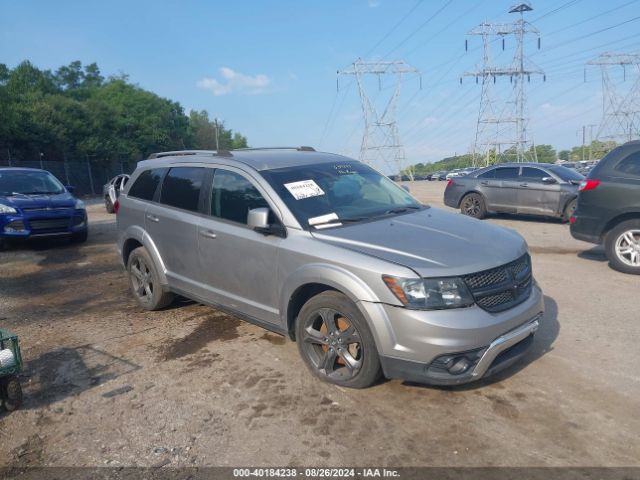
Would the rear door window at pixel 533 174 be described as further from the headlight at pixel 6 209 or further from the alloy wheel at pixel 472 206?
the headlight at pixel 6 209

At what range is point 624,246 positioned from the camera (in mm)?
7094

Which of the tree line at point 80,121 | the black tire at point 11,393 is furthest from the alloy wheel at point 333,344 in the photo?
the tree line at point 80,121

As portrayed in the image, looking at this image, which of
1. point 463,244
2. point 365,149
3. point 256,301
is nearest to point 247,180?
point 256,301

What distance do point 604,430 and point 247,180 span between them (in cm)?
329

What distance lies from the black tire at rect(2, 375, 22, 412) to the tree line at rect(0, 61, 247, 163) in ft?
112

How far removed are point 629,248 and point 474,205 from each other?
261 inches

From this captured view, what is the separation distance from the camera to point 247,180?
14.8 feet

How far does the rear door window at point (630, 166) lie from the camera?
23.2 ft

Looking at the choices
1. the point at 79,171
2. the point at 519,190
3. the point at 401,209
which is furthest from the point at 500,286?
the point at 79,171

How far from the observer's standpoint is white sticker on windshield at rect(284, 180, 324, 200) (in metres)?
4.34

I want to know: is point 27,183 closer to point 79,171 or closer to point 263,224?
point 263,224

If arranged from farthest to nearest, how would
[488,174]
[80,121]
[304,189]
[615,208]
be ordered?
[80,121] < [488,174] < [615,208] < [304,189]

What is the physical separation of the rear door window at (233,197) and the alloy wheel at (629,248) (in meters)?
5.47

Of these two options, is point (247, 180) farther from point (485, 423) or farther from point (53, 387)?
point (485, 423)
